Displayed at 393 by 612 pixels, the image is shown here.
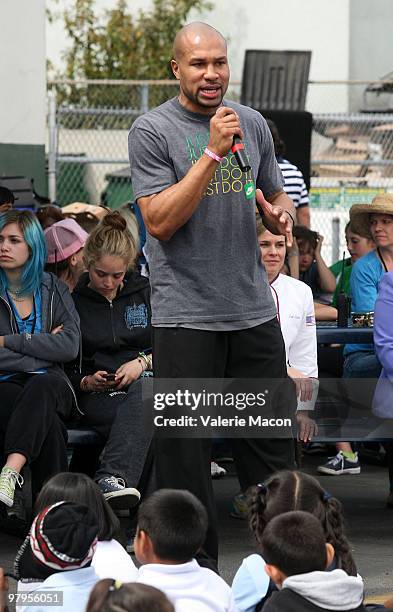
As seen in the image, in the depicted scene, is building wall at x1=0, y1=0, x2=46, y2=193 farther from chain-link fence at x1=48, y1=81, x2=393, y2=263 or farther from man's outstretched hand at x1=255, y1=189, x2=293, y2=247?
man's outstretched hand at x1=255, y1=189, x2=293, y2=247

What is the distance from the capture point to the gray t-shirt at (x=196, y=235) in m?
4.77

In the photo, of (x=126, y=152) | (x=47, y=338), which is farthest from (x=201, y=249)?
(x=126, y=152)

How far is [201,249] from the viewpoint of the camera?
4785mm

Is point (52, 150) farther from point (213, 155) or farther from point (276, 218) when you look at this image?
point (213, 155)

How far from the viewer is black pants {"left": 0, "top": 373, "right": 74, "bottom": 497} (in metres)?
6.02

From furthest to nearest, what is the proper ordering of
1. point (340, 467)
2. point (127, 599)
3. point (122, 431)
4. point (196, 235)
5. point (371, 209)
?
point (340, 467), point (371, 209), point (122, 431), point (196, 235), point (127, 599)

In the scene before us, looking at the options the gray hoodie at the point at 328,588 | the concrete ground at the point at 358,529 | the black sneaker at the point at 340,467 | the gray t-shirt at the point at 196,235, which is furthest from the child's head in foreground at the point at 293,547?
the black sneaker at the point at 340,467

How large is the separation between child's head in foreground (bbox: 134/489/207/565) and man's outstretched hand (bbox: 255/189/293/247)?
4.04 ft

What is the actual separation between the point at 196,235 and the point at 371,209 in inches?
104

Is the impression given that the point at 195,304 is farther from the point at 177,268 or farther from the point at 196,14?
the point at 196,14

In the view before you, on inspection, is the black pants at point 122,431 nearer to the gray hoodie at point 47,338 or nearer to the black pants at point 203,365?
the gray hoodie at point 47,338

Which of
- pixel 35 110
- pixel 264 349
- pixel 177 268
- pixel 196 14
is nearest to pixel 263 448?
pixel 264 349

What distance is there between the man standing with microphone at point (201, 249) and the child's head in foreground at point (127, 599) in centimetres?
165

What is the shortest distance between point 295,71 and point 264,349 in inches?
494
